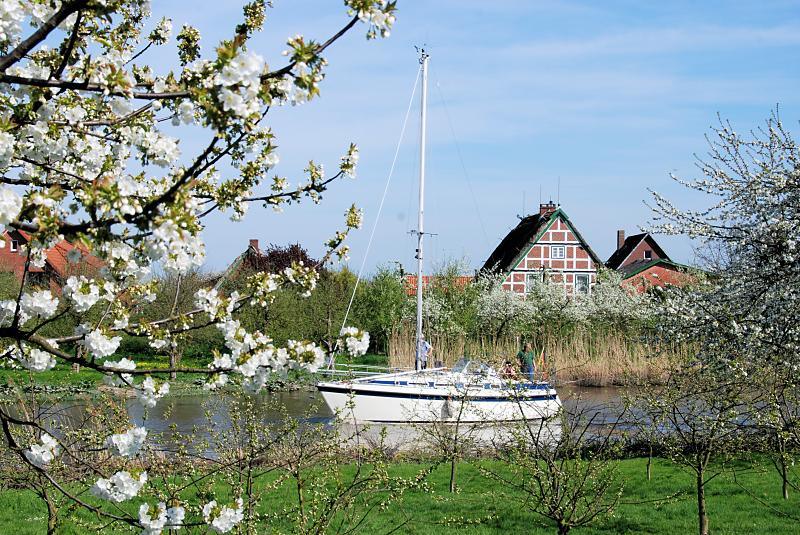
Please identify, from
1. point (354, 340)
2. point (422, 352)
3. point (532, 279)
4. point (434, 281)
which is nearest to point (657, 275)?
point (532, 279)

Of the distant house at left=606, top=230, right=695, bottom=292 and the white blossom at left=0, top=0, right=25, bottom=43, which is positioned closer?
the white blossom at left=0, top=0, right=25, bottom=43

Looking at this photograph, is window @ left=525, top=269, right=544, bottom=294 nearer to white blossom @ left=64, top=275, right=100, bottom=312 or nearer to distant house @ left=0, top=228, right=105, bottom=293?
distant house @ left=0, top=228, right=105, bottom=293

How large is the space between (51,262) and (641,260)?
1382 inches

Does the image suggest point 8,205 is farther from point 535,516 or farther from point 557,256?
point 557,256

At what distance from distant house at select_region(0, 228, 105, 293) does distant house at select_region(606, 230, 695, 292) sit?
2883 centimetres

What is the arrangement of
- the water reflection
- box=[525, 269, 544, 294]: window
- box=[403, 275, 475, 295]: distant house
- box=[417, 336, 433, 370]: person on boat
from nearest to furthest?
the water reflection
box=[417, 336, 433, 370]: person on boat
box=[403, 275, 475, 295]: distant house
box=[525, 269, 544, 294]: window

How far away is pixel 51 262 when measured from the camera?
28422 mm

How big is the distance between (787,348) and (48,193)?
8.62 m

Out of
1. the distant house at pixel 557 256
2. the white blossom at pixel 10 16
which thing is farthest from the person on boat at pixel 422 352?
the distant house at pixel 557 256

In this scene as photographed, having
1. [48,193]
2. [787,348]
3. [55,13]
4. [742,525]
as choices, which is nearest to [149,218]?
[48,193]

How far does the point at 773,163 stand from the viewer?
34.1 feet

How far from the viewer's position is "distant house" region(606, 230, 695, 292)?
45.2 metres

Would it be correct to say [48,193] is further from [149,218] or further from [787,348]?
[787,348]

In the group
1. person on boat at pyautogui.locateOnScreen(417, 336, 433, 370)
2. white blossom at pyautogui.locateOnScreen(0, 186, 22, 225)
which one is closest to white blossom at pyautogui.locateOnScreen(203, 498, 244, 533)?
white blossom at pyautogui.locateOnScreen(0, 186, 22, 225)
